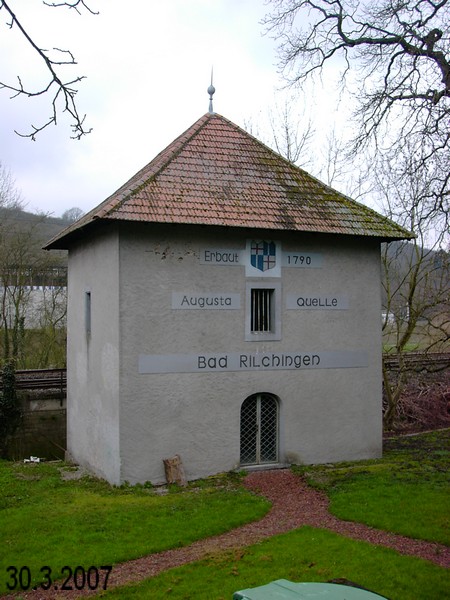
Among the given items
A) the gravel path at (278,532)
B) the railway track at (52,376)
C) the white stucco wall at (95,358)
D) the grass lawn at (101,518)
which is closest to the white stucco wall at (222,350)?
the white stucco wall at (95,358)

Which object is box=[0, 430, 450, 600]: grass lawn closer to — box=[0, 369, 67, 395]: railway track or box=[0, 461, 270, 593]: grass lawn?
box=[0, 461, 270, 593]: grass lawn

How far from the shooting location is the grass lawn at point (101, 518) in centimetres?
→ 837

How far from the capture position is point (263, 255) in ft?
43.2

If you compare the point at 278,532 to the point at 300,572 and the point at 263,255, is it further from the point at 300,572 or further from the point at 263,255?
the point at 263,255

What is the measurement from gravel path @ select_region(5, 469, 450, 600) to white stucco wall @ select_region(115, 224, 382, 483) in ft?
5.39

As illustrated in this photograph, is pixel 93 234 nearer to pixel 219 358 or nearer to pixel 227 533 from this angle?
pixel 219 358

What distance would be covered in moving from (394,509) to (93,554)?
452 centimetres

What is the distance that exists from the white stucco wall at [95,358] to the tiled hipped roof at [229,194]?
0.86 meters

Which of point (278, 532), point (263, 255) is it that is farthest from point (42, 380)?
point (278, 532)

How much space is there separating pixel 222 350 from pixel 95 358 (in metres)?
2.87

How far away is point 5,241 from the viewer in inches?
1179

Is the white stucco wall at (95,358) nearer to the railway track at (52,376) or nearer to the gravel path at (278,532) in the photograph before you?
the gravel path at (278,532)

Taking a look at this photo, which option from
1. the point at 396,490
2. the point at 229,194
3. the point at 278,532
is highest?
the point at 229,194

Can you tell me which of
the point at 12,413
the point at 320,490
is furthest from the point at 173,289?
the point at 12,413
